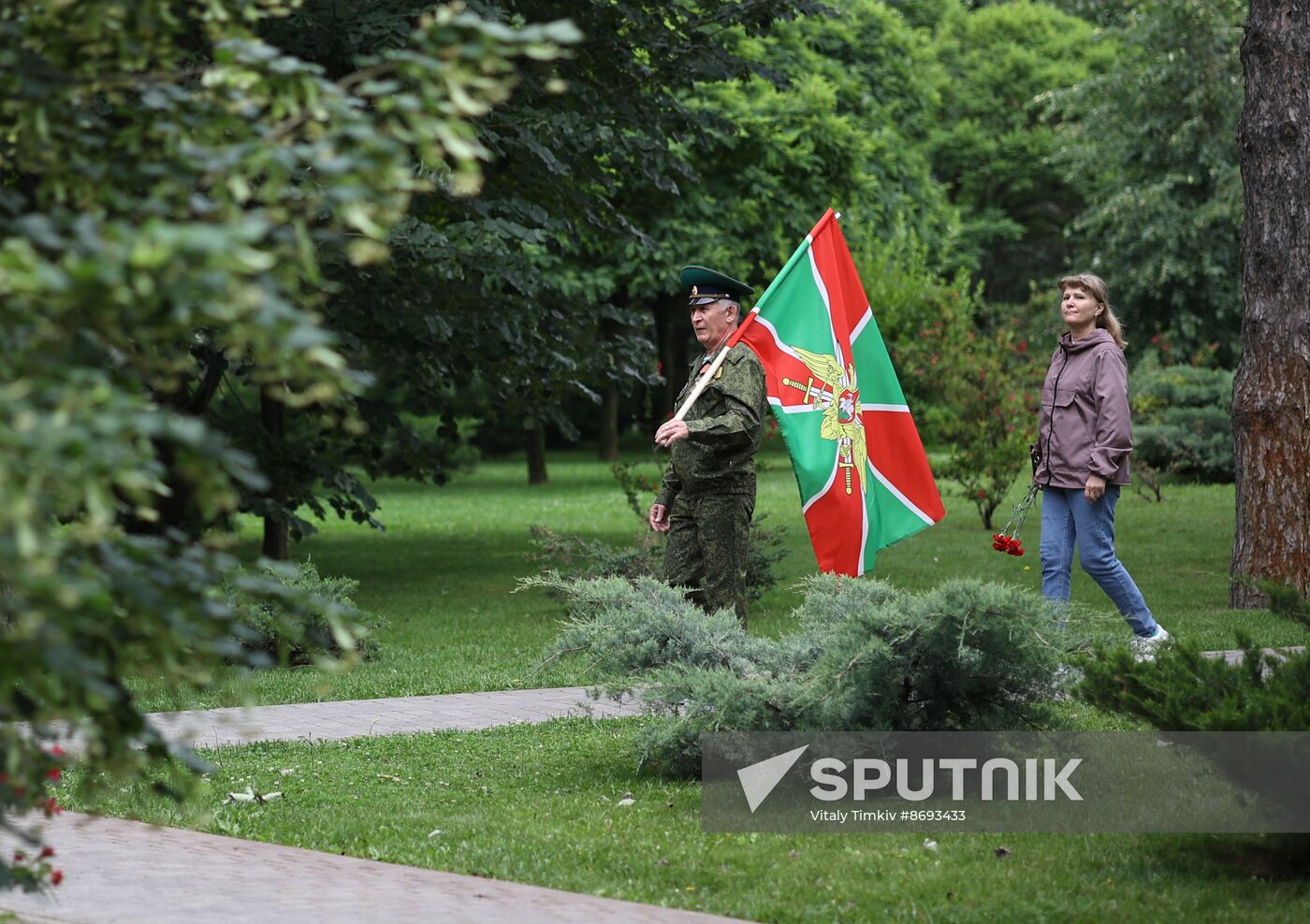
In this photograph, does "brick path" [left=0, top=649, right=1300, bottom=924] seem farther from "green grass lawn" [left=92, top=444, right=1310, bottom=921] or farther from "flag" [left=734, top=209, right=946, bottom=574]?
"flag" [left=734, top=209, right=946, bottom=574]

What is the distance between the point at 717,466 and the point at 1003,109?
44401 mm

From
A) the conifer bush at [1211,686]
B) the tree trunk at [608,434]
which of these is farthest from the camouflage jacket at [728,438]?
the tree trunk at [608,434]

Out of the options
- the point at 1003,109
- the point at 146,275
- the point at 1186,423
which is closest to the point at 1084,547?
the point at 146,275

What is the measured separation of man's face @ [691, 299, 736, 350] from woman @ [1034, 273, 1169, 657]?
220 cm

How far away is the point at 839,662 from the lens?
6.29m

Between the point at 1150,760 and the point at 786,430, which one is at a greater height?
the point at 786,430

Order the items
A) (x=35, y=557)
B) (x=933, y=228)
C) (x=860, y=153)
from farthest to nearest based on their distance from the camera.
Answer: (x=933, y=228), (x=860, y=153), (x=35, y=557)

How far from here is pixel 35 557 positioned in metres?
2.44

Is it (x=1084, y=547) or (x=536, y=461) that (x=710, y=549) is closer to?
(x=1084, y=547)

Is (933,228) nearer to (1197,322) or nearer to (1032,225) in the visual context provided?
(1197,322)

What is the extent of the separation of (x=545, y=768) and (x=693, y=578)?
1.52 metres

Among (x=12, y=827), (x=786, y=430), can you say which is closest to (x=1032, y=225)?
(x=786, y=430)

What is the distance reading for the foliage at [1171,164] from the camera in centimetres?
3341

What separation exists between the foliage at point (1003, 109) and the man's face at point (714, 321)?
132ft
